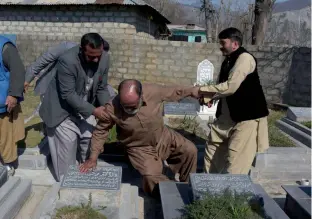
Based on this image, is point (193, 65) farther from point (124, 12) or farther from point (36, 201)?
point (36, 201)

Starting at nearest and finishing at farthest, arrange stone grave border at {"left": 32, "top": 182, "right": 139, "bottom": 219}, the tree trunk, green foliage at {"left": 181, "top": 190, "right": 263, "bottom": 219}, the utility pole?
green foliage at {"left": 181, "top": 190, "right": 263, "bottom": 219} < stone grave border at {"left": 32, "top": 182, "right": 139, "bottom": 219} < the tree trunk < the utility pole

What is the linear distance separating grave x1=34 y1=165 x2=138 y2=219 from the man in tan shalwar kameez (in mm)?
1249

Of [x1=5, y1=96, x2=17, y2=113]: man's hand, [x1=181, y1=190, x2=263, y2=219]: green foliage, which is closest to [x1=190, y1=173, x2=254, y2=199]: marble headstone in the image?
[x1=181, y1=190, x2=263, y2=219]: green foliage

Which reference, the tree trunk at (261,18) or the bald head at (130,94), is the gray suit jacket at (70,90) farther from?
the tree trunk at (261,18)

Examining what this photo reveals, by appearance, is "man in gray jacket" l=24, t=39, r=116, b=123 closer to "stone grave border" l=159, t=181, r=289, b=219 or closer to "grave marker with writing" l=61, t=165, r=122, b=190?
"grave marker with writing" l=61, t=165, r=122, b=190

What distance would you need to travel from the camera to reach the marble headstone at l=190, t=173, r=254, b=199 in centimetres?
306

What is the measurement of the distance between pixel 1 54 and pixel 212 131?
2519 mm

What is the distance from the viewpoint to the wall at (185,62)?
29.4 feet

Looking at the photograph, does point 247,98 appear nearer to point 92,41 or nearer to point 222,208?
point 222,208

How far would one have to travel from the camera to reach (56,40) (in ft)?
35.3

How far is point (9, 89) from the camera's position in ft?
12.4

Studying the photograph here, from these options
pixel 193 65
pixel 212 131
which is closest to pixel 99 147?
pixel 212 131

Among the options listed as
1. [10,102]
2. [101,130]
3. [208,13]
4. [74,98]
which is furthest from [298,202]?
[208,13]

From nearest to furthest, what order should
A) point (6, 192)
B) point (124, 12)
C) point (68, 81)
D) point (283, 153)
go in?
point (6, 192), point (68, 81), point (283, 153), point (124, 12)
